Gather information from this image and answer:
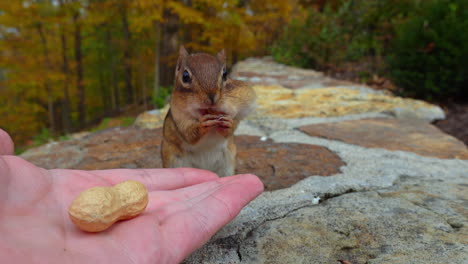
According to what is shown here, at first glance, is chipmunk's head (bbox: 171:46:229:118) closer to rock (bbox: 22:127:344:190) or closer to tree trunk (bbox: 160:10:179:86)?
rock (bbox: 22:127:344:190)

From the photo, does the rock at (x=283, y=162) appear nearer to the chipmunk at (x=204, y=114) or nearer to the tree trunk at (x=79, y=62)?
the chipmunk at (x=204, y=114)

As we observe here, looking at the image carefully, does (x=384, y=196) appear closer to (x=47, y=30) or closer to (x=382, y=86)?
(x=382, y=86)

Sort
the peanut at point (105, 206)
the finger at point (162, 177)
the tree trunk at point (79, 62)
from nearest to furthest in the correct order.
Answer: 1. the peanut at point (105, 206)
2. the finger at point (162, 177)
3. the tree trunk at point (79, 62)

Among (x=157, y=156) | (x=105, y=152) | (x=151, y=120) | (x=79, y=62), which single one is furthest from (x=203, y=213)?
(x=79, y=62)

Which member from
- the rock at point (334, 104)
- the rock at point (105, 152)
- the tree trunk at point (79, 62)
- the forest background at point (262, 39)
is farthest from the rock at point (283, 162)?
the tree trunk at point (79, 62)

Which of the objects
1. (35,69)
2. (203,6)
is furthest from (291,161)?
(35,69)

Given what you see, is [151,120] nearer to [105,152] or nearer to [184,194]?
[105,152]

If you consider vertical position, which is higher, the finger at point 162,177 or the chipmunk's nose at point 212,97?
the chipmunk's nose at point 212,97

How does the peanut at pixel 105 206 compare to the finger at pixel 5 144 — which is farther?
the finger at pixel 5 144
